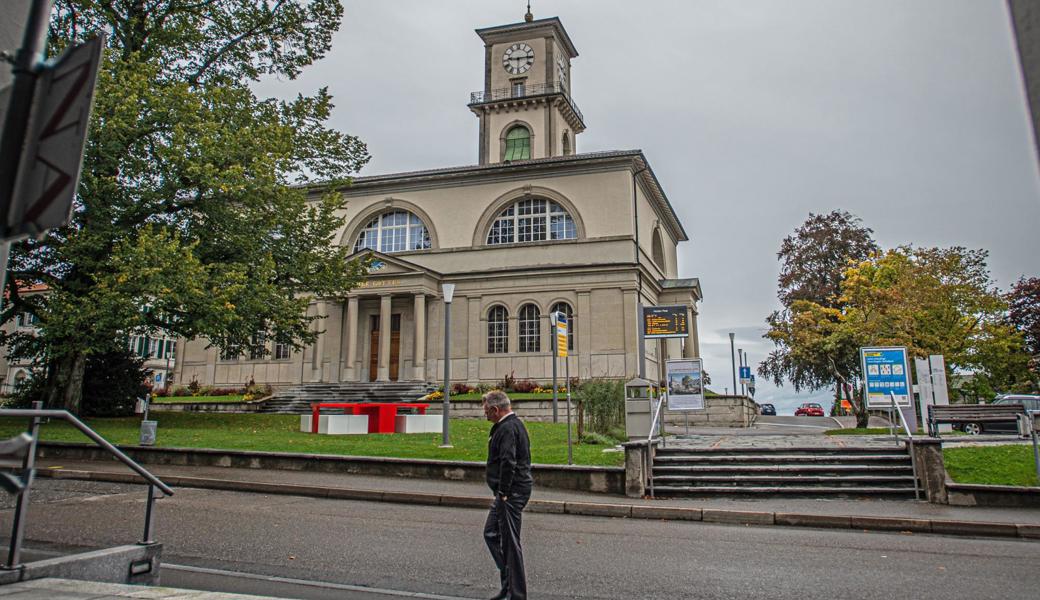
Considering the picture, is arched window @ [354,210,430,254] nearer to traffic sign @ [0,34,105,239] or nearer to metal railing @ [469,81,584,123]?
metal railing @ [469,81,584,123]

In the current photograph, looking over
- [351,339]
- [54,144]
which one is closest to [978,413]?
[351,339]

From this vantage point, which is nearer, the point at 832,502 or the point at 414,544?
the point at 414,544

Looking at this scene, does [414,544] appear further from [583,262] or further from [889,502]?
[583,262]

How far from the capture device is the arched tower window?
44062mm

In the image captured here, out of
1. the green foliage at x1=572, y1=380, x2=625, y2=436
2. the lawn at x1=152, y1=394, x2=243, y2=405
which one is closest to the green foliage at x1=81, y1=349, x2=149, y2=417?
the lawn at x1=152, y1=394, x2=243, y2=405

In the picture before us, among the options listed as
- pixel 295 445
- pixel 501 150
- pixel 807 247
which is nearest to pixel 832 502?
pixel 295 445

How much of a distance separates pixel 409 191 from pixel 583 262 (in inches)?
433

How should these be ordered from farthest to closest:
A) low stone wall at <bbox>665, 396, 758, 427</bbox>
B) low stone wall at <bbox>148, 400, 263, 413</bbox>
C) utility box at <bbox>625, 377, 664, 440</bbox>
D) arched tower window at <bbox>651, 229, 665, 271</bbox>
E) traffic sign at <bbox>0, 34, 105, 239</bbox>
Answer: arched tower window at <bbox>651, 229, 665, 271</bbox> < low stone wall at <bbox>148, 400, 263, 413</bbox> < low stone wall at <bbox>665, 396, 758, 427</bbox> < utility box at <bbox>625, 377, 664, 440</bbox> < traffic sign at <bbox>0, 34, 105, 239</bbox>

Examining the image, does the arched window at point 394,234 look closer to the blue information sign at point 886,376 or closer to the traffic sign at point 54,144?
the blue information sign at point 886,376

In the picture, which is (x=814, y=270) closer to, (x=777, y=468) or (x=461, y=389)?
(x=461, y=389)

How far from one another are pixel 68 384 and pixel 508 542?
21288mm

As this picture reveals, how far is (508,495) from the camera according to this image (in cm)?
592

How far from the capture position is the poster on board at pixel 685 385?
1866cm

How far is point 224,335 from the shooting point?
22484mm
